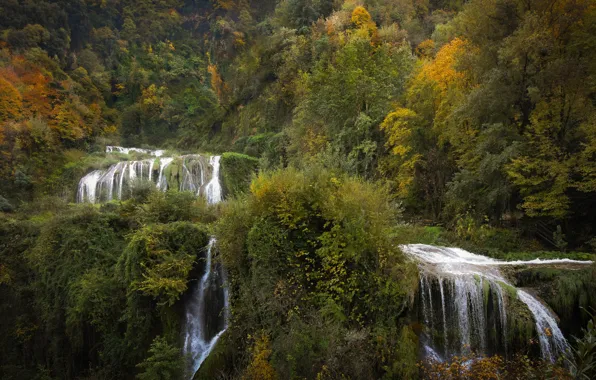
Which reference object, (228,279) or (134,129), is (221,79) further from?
(228,279)

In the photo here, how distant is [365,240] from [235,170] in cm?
1509

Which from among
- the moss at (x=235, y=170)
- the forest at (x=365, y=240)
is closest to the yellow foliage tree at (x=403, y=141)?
the forest at (x=365, y=240)

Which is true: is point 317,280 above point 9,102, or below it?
below

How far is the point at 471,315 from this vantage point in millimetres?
7211

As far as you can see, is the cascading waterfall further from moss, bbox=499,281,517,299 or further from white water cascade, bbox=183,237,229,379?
white water cascade, bbox=183,237,229,379

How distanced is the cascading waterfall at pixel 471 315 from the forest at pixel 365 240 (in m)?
0.04

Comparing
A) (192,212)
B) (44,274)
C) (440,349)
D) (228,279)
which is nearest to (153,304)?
(228,279)

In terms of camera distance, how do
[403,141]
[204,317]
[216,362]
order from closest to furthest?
[216,362]
[204,317]
[403,141]

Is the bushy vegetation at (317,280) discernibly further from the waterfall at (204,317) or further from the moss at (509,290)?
the moss at (509,290)

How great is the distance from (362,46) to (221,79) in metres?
19.7

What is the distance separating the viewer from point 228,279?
927 cm

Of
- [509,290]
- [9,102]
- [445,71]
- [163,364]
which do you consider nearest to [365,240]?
[509,290]

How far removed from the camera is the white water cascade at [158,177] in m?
20.5

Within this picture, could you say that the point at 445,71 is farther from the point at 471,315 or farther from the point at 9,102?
the point at 9,102
